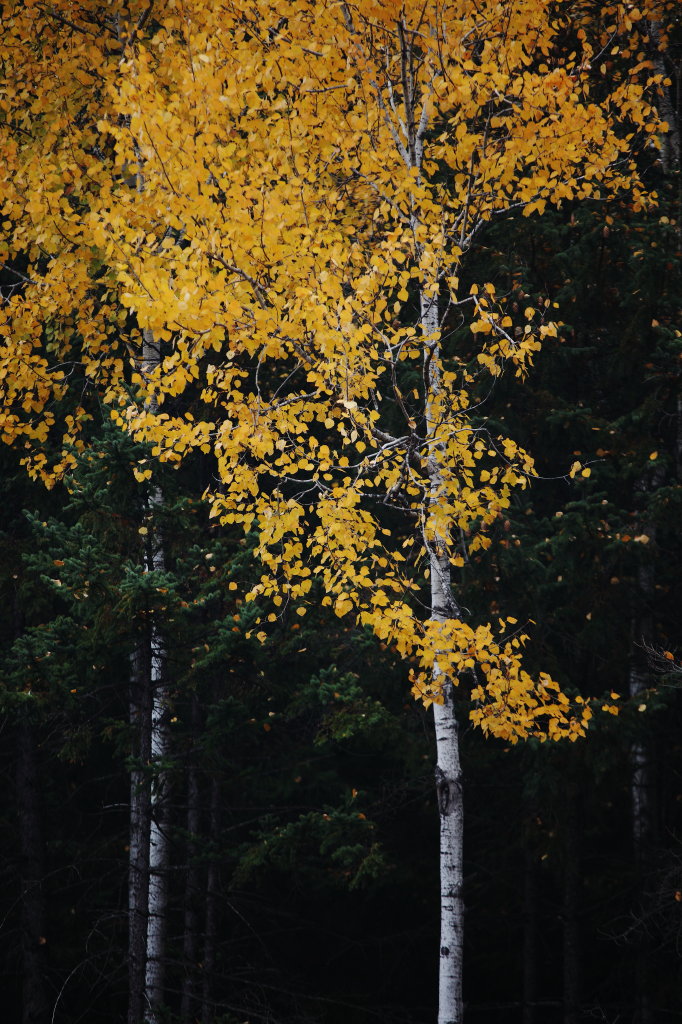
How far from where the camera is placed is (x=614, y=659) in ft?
28.0

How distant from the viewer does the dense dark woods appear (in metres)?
6.87

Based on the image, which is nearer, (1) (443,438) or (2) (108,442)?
(1) (443,438)

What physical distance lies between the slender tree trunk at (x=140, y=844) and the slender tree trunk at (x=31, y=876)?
1.95 meters

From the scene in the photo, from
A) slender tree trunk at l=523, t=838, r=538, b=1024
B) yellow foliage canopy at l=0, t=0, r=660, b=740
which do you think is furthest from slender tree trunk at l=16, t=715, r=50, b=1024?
slender tree trunk at l=523, t=838, r=538, b=1024

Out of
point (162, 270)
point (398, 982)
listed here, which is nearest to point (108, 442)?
point (162, 270)

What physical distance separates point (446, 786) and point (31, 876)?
5516mm

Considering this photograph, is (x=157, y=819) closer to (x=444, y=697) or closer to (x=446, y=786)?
(x=446, y=786)

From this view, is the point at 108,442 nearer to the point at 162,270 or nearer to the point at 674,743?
the point at 162,270

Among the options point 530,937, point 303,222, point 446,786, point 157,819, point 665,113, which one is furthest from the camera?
point 530,937

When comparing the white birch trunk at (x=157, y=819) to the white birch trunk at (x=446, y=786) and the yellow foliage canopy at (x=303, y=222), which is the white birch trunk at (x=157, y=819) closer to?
the yellow foliage canopy at (x=303, y=222)

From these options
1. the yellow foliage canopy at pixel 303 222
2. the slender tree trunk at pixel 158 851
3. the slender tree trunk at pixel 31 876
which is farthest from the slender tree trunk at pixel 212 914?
the yellow foliage canopy at pixel 303 222

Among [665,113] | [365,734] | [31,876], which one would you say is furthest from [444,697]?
[665,113]

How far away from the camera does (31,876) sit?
911 cm

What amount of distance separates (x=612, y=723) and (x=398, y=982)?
16.4ft
